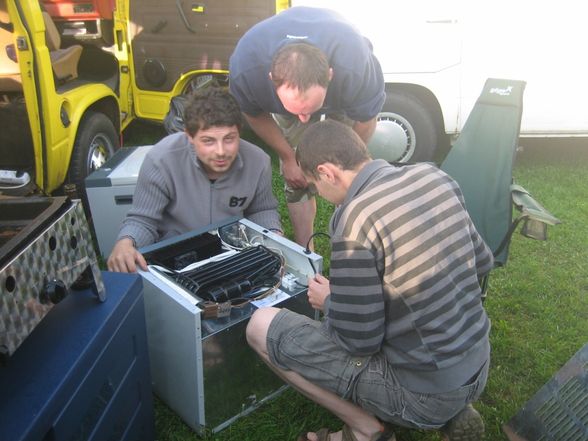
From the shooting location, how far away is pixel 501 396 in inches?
90.7

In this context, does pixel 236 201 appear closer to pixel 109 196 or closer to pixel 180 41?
pixel 109 196

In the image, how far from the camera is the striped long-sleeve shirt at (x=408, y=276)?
4.94 ft

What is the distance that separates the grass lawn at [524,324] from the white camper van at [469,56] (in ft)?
2.33

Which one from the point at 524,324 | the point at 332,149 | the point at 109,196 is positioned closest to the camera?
the point at 332,149

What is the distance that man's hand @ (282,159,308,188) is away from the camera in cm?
289

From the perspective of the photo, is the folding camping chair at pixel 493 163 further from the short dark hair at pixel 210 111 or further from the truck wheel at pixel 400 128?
the truck wheel at pixel 400 128

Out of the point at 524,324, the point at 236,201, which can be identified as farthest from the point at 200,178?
the point at 524,324

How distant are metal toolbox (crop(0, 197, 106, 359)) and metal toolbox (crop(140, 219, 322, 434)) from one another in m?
0.37

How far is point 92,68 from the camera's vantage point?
4.74 m

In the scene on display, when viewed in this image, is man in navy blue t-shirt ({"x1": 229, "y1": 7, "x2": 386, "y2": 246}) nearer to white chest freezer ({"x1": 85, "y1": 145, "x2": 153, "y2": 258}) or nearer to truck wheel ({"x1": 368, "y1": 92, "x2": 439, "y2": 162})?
white chest freezer ({"x1": 85, "y1": 145, "x2": 153, "y2": 258})

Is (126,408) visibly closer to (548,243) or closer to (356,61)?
(356,61)

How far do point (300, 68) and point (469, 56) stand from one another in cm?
263

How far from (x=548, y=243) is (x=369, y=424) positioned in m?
2.30

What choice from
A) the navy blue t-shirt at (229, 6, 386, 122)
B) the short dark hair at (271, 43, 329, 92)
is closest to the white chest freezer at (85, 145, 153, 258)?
the navy blue t-shirt at (229, 6, 386, 122)
